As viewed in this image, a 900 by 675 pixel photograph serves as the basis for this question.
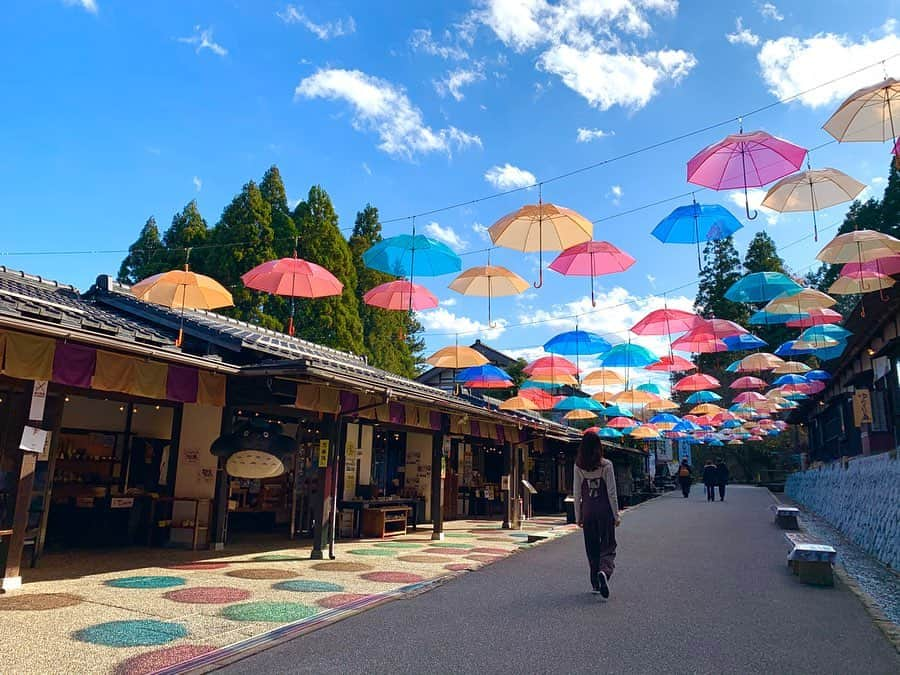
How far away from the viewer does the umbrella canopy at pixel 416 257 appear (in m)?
12.8

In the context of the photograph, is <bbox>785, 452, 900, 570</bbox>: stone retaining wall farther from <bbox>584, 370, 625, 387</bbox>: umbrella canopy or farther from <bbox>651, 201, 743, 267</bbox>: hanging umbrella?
<bbox>584, 370, 625, 387</bbox>: umbrella canopy

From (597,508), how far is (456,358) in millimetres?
11112

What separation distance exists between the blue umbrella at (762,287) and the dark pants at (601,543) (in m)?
10.1

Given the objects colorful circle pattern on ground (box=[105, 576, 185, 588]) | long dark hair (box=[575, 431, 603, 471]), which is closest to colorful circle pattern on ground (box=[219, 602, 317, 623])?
colorful circle pattern on ground (box=[105, 576, 185, 588])

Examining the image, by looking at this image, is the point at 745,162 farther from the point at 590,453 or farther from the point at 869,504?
the point at 869,504

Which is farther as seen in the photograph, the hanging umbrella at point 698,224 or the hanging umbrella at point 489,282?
the hanging umbrella at point 489,282

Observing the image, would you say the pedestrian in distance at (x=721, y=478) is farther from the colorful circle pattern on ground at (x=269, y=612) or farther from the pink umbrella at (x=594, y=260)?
the colorful circle pattern on ground at (x=269, y=612)

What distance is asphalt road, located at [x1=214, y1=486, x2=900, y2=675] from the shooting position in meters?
4.82

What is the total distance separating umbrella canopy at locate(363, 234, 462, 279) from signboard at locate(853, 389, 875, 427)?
1375 centimetres

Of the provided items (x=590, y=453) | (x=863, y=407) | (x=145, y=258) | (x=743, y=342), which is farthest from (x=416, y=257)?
(x=145, y=258)

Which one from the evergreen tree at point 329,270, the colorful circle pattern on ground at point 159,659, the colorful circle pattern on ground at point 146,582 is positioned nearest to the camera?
the colorful circle pattern on ground at point 159,659

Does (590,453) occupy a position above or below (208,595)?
above

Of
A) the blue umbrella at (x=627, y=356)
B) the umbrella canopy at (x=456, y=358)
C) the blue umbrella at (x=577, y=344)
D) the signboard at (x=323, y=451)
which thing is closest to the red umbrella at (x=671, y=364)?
the blue umbrella at (x=627, y=356)

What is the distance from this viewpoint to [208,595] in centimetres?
727
